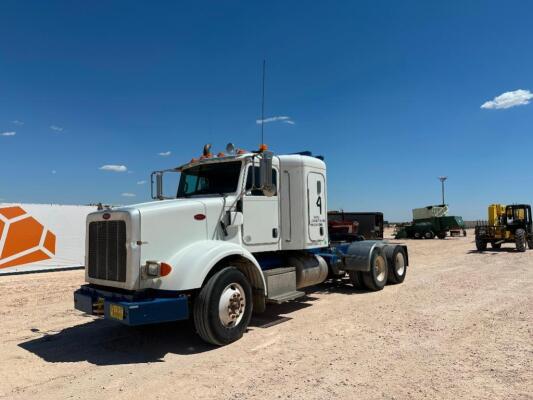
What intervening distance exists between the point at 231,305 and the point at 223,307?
0.17 metres

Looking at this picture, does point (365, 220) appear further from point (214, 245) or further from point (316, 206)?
point (214, 245)

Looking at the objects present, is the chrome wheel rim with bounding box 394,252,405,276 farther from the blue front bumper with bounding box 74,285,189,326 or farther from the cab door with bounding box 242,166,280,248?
the blue front bumper with bounding box 74,285,189,326

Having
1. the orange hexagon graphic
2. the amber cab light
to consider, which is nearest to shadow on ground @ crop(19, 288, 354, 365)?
the amber cab light

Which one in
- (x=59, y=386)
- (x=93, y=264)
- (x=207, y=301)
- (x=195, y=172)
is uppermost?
(x=195, y=172)

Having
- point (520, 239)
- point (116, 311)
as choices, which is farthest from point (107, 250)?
A: point (520, 239)

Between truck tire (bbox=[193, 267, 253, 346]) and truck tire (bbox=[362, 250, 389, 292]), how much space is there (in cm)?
444

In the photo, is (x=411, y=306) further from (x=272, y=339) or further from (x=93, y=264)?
(x=93, y=264)

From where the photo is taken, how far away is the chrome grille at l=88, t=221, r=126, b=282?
5496 millimetres

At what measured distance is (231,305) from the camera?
585 centimetres

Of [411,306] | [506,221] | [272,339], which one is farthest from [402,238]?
[272,339]

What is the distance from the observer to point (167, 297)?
5.40 metres

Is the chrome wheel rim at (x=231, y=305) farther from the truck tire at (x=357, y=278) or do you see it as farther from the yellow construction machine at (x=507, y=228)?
the yellow construction machine at (x=507, y=228)

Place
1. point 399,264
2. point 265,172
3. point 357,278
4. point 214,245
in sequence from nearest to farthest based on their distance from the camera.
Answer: point 214,245 → point 265,172 → point 357,278 → point 399,264

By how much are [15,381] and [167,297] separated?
183 cm
